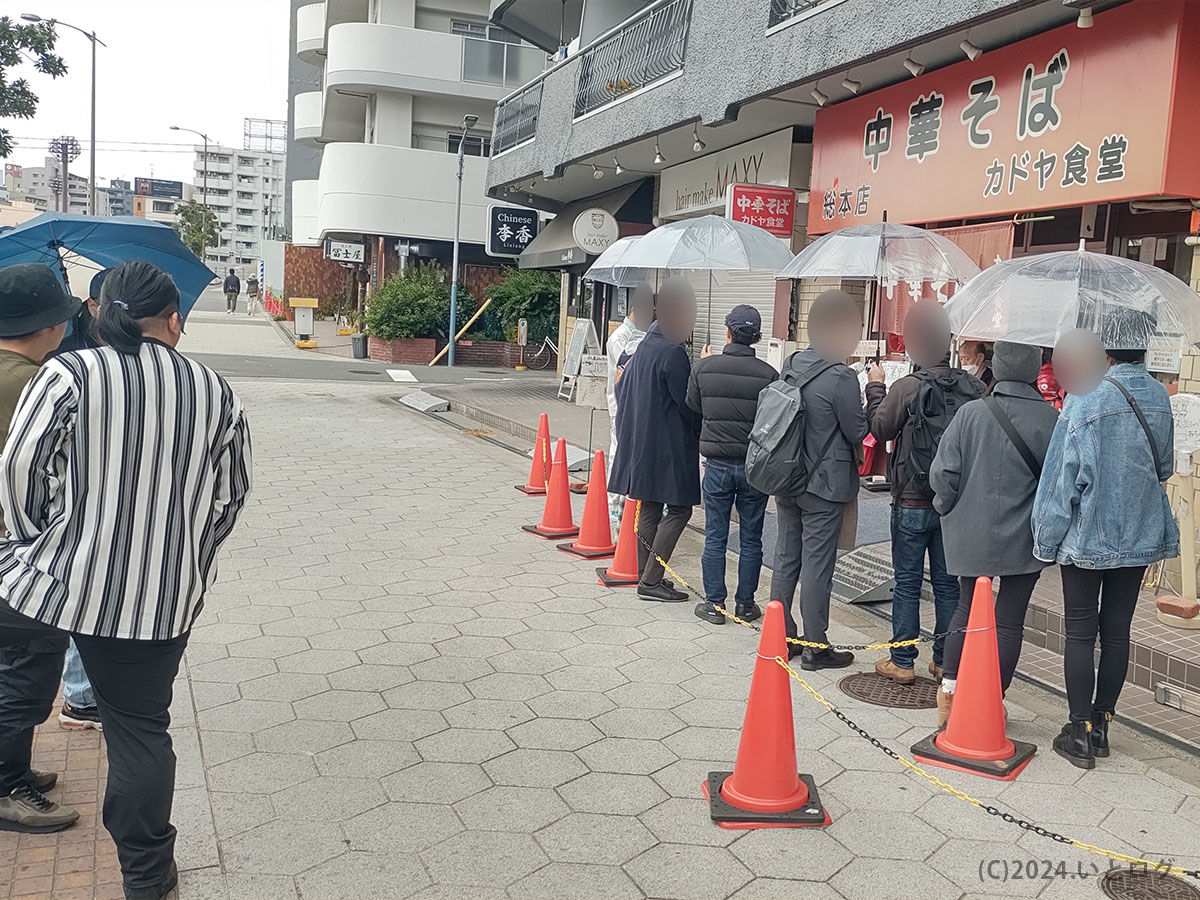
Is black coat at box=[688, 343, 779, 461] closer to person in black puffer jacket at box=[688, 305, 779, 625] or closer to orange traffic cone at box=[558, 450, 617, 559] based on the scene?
person in black puffer jacket at box=[688, 305, 779, 625]

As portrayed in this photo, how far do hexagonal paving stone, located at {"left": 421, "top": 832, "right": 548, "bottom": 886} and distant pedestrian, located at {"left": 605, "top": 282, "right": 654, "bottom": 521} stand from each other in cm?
385

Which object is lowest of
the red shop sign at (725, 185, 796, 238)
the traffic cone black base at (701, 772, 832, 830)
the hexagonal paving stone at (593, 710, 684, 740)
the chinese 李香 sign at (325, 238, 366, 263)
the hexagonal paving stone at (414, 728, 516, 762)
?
the hexagonal paving stone at (414, 728, 516, 762)

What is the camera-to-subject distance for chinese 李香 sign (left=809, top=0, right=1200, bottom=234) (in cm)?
604

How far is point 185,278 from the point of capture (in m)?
4.91

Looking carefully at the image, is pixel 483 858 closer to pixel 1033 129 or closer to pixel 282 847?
pixel 282 847

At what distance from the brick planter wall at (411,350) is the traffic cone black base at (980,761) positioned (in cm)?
2187

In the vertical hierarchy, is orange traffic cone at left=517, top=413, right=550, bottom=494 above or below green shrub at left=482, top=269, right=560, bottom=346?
below

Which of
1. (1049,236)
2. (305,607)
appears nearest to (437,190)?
(1049,236)

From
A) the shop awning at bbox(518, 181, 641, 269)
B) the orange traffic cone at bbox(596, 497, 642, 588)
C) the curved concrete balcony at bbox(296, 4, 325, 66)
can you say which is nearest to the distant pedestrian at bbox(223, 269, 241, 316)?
the curved concrete balcony at bbox(296, 4, 325, 66)

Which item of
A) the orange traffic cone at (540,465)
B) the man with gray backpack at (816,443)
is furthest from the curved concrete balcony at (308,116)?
the man with gray backpack at (816,443)

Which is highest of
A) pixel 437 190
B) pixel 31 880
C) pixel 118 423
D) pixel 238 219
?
pixel 238 219

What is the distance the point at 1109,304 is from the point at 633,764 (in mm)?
2765

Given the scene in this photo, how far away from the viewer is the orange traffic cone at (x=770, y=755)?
350 cm

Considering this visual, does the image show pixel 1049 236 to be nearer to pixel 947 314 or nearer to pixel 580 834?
pixel 947 314
